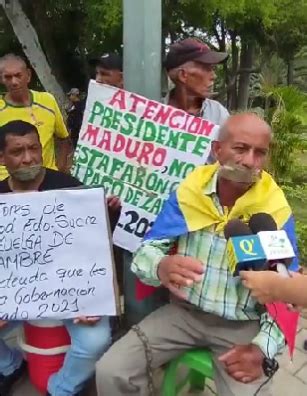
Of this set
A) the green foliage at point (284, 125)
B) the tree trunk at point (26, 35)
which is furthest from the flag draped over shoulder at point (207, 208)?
the tree trunk at point (26, 35)

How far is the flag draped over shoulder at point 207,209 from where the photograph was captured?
2355mm

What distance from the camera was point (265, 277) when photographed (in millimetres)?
1670

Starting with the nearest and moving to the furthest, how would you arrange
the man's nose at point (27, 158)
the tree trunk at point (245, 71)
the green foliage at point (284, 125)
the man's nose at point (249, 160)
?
the man's nose at point (249, 160) < the man's nose at point (27, 158) < the green foliage at point (284, 125) < the tree trunk at point (245, 71)

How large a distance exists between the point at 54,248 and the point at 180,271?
0.70 m

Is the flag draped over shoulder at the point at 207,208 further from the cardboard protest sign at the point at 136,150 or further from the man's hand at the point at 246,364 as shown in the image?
the man's hand at the point at 246,364

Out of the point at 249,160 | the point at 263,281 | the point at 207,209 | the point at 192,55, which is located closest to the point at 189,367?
the point at 207,209

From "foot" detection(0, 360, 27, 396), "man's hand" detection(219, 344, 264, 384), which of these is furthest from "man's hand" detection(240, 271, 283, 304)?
"foot" detection(0, 360, 27, 396)

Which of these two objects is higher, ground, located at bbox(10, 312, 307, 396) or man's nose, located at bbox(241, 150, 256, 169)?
man's nose, located at bbox(241, 150, 256, 169)

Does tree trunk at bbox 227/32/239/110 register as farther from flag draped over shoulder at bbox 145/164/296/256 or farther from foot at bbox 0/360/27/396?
flag draped over shoulder at bbox 145/164/296/256

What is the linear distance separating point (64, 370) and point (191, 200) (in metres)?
1.06

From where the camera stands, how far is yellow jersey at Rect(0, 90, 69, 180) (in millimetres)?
3621

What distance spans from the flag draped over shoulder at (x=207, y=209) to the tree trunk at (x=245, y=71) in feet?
54.6

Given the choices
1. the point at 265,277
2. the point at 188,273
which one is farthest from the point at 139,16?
the point at 265,277

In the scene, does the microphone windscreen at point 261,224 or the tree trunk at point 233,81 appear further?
the tree trunk at point 233,81
